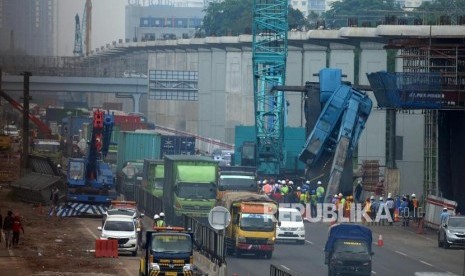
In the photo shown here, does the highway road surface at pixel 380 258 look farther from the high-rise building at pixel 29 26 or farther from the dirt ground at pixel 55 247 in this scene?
the high-rise building at pixel 29 26

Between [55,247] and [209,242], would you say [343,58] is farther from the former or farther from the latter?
[209,242]

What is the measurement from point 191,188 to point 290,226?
4.38 meters

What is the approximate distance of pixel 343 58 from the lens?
96.4 m

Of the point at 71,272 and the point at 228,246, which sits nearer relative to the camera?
the point at 71,272

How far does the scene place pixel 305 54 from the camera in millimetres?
106000

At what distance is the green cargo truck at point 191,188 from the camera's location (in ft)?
186

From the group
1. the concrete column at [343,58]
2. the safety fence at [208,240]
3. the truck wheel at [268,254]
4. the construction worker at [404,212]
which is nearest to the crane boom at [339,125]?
the construction worker at [404,212]

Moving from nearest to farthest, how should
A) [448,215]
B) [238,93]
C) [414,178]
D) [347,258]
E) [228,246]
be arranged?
[347,258] < [228,246] < [448,215] < [414,178] < [238,93]

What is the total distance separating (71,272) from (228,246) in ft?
27.2

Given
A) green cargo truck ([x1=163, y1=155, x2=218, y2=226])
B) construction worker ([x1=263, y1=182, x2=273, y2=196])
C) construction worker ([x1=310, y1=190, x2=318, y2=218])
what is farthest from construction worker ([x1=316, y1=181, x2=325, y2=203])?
green cargo truck ([x1=163, y1=155, x2=218, y2=226])

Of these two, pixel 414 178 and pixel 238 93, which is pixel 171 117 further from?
pixel 414 178

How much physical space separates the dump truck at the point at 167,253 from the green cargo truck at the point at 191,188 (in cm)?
1590

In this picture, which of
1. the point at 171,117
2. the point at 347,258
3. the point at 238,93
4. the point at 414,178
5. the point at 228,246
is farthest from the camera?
the point at 171,117

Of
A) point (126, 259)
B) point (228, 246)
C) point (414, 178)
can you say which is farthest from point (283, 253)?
point (414, 178)
